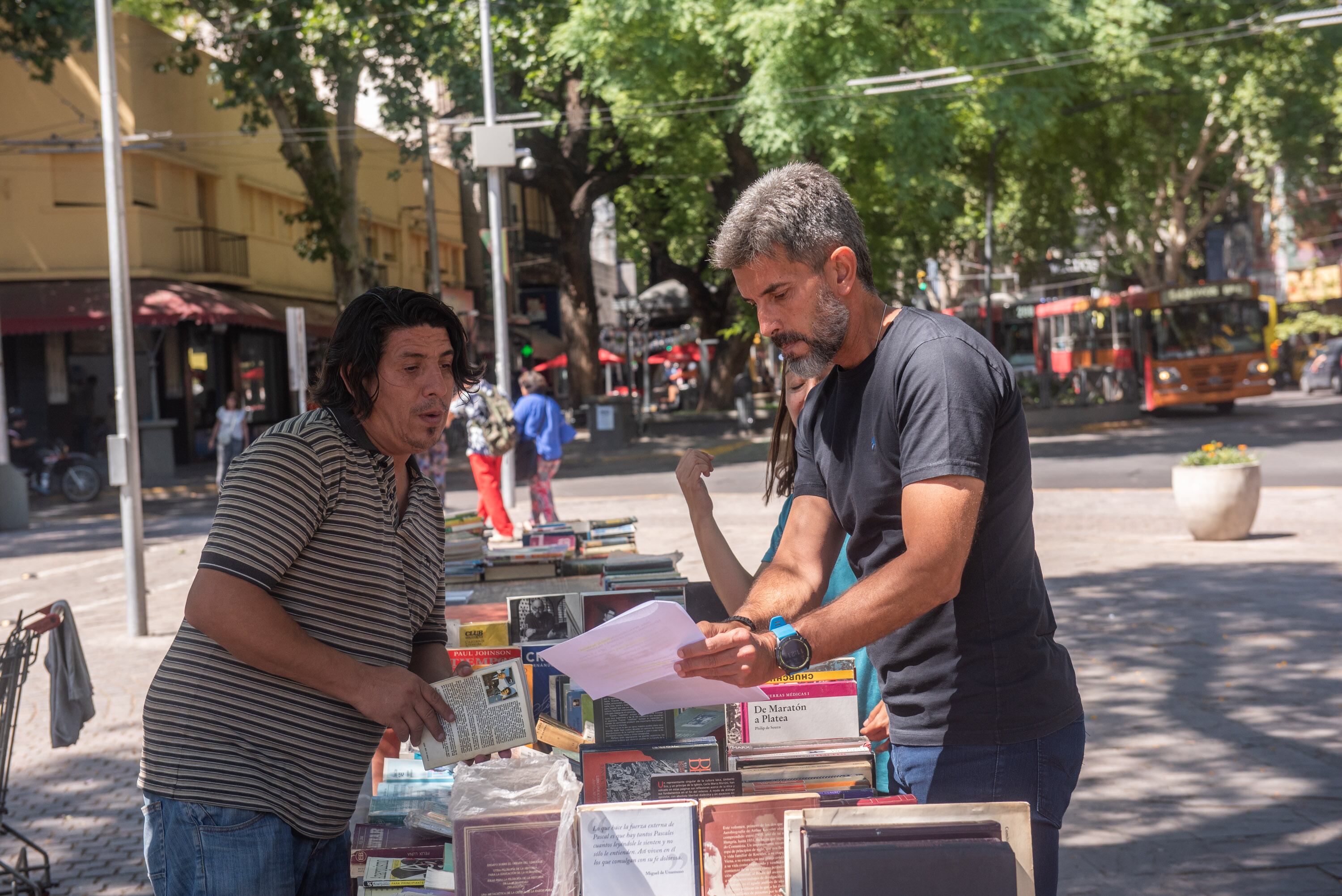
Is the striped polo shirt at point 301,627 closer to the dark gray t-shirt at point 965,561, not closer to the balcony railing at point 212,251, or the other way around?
the dark gray t-shirt at point 965,561

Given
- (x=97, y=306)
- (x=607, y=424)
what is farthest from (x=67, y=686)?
(x=607, y=424)

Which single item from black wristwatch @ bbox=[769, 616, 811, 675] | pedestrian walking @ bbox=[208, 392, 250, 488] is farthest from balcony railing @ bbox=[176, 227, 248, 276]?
black wristwatch @ bbox=[769, 616, 811, 675]

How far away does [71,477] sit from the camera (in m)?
22.3

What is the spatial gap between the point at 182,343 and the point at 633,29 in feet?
44.0

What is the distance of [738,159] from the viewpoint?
90.4 ft

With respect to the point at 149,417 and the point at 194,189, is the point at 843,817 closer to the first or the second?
the point at 149,417

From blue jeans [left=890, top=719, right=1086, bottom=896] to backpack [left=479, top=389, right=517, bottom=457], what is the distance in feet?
33.8

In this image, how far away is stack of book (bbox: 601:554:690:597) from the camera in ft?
15.0

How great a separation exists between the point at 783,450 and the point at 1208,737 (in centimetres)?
357

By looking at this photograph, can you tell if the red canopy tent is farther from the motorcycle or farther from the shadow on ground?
the shadow on ground

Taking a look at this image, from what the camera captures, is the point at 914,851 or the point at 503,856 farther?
the point at 503,856

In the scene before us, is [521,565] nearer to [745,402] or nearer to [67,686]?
[67,686]

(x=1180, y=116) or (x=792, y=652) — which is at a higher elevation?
(x=1180, y=116)

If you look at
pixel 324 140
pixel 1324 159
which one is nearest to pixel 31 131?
pixel 324 140
